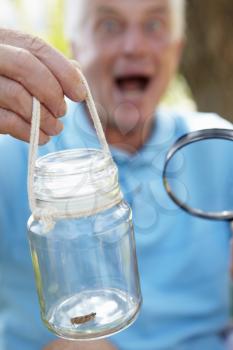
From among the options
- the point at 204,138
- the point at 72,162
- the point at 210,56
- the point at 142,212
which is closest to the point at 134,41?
the point at 142,212

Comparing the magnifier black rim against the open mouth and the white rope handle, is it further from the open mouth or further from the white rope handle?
the open mouth

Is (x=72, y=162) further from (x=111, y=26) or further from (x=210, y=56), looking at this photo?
(x=210, y=56)

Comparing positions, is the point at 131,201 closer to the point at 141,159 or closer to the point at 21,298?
the point at 141,159

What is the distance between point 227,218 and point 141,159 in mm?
385

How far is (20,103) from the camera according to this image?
1.52 ft

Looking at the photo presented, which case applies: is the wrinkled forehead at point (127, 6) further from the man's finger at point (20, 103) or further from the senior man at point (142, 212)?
the man's finger at point (20, 103)

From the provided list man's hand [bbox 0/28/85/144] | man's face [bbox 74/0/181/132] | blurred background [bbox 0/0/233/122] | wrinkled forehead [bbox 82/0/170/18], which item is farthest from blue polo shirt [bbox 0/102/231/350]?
blurred background [bbox 0/0/233/122]

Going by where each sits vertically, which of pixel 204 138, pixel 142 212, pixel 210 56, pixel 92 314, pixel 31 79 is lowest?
pixel 210 56

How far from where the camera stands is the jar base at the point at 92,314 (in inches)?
20.1

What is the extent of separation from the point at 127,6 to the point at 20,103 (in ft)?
2.09

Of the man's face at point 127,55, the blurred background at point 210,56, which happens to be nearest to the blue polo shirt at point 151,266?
the man's face at point 127,55

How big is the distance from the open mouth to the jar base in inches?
23.3

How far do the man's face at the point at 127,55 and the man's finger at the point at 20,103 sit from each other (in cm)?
57

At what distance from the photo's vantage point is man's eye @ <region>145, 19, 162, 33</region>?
1.05m
